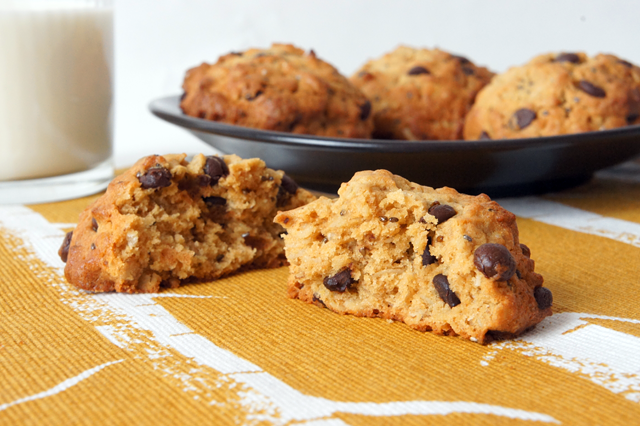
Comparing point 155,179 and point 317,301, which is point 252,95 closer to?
point 155,179

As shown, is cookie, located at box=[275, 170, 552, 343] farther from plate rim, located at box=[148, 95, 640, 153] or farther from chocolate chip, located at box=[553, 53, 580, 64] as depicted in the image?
chocolate chip, located at box=[553, 53, 580, 64]

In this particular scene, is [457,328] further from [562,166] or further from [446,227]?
[562,166]

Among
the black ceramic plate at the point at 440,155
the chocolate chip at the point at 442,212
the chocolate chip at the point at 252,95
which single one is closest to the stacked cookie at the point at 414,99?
the chocolate chip at the point at 252,95

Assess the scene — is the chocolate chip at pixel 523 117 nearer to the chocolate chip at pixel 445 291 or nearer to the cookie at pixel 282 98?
the cookie at pixel 282 98

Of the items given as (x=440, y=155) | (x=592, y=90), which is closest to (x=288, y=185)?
(x=440, y=155)

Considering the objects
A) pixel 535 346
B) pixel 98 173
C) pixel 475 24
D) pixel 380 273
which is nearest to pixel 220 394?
pixel 380 273

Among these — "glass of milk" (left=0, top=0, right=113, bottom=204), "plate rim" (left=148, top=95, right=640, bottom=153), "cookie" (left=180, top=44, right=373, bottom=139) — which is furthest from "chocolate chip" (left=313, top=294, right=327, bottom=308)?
"glass of milk" (left=0, top=0, right=113, bottom=204)
